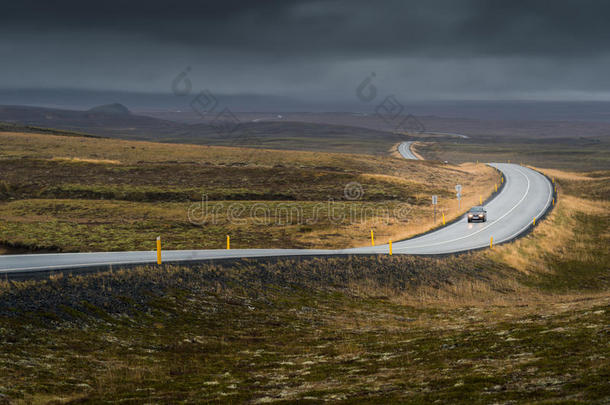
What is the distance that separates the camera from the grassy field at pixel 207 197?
40406 mm

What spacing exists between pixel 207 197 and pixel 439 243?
99.2ft

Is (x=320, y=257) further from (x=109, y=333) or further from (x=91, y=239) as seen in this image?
(x=91, y=239)

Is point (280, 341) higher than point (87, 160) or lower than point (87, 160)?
lower

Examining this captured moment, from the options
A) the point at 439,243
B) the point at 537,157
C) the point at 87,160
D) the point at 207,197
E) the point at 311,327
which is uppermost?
the point at 537,157

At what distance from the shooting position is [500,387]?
341 inches

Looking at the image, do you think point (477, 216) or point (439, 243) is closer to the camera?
point (439, 243)

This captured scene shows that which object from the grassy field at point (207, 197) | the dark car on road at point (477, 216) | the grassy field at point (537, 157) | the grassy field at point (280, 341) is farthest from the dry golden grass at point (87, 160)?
the grassy field at point (537, 157)

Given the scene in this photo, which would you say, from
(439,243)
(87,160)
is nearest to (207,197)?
(87,160)

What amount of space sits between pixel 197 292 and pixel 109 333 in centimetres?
504

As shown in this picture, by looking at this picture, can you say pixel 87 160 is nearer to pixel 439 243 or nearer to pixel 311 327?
pixel 439 243

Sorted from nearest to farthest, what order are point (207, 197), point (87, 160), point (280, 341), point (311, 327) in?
point (280, 341), point (311, 327), point (207, 197), point (87, 160)

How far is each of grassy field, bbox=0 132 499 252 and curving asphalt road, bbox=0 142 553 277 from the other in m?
3.56

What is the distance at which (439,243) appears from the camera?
37.2m

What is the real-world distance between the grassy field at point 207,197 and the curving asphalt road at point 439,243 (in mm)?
3560
